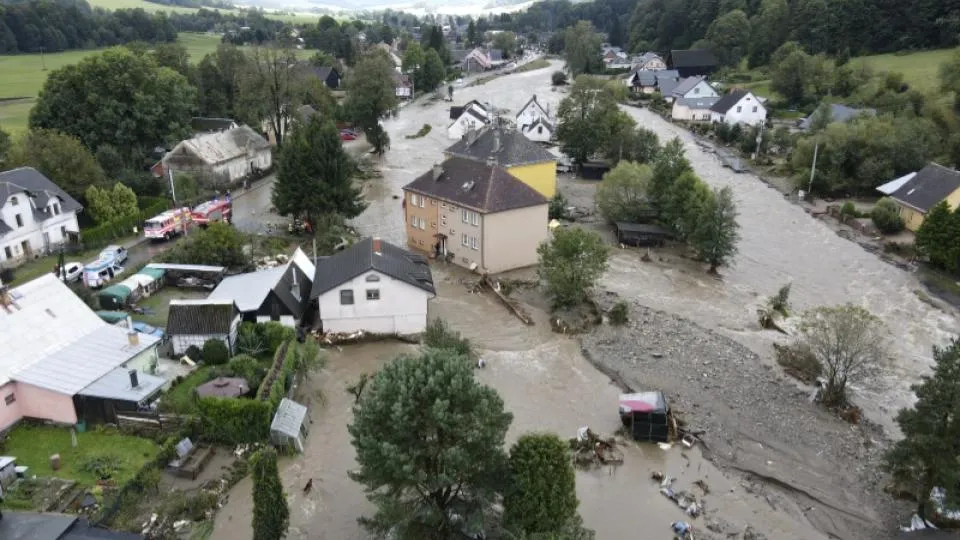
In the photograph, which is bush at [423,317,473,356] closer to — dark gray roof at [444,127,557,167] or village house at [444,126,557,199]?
village house at [444,126,557,199]

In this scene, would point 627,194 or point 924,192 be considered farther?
point 627,194

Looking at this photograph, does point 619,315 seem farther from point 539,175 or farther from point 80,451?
point 80,451

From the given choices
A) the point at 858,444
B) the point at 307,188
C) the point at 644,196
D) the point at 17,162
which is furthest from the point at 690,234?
the point at 17,162

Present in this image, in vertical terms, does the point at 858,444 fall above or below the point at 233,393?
below

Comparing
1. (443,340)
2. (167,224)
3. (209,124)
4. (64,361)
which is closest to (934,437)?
(443,340)

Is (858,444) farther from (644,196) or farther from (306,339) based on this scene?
(644,196)

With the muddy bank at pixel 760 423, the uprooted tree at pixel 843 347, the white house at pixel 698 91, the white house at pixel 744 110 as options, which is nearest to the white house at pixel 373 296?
the muddy bank at pixel 760 423

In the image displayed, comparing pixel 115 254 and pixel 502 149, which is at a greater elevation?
pixel 502 149
